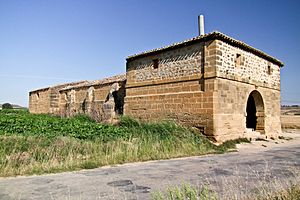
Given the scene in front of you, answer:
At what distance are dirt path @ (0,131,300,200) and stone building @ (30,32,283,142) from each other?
4483mm

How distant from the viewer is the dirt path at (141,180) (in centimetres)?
452

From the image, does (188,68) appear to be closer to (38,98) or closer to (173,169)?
(173,169)

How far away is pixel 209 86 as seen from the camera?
38.4ft


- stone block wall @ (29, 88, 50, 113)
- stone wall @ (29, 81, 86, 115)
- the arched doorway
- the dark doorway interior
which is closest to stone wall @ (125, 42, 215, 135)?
the arched doorway

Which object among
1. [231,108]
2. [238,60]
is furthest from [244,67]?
[231,108]

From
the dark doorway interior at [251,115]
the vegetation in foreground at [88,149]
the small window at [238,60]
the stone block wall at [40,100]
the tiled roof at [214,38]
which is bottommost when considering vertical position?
the vegetation in foreground at [88,149]

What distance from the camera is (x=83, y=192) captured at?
4.59 m

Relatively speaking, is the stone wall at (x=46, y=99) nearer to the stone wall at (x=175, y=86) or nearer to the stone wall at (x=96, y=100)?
the stone wall at (x=96, y=100)

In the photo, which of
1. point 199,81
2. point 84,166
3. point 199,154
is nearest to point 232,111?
point 199,81

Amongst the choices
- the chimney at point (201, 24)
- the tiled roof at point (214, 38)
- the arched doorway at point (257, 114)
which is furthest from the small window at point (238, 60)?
the chimney at point (201, 24)

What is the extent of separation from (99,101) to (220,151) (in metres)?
12.4

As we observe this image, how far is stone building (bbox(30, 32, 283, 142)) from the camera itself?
11.7 meters

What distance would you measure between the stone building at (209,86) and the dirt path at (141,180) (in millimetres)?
4483

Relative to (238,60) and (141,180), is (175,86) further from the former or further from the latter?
(141,180)
